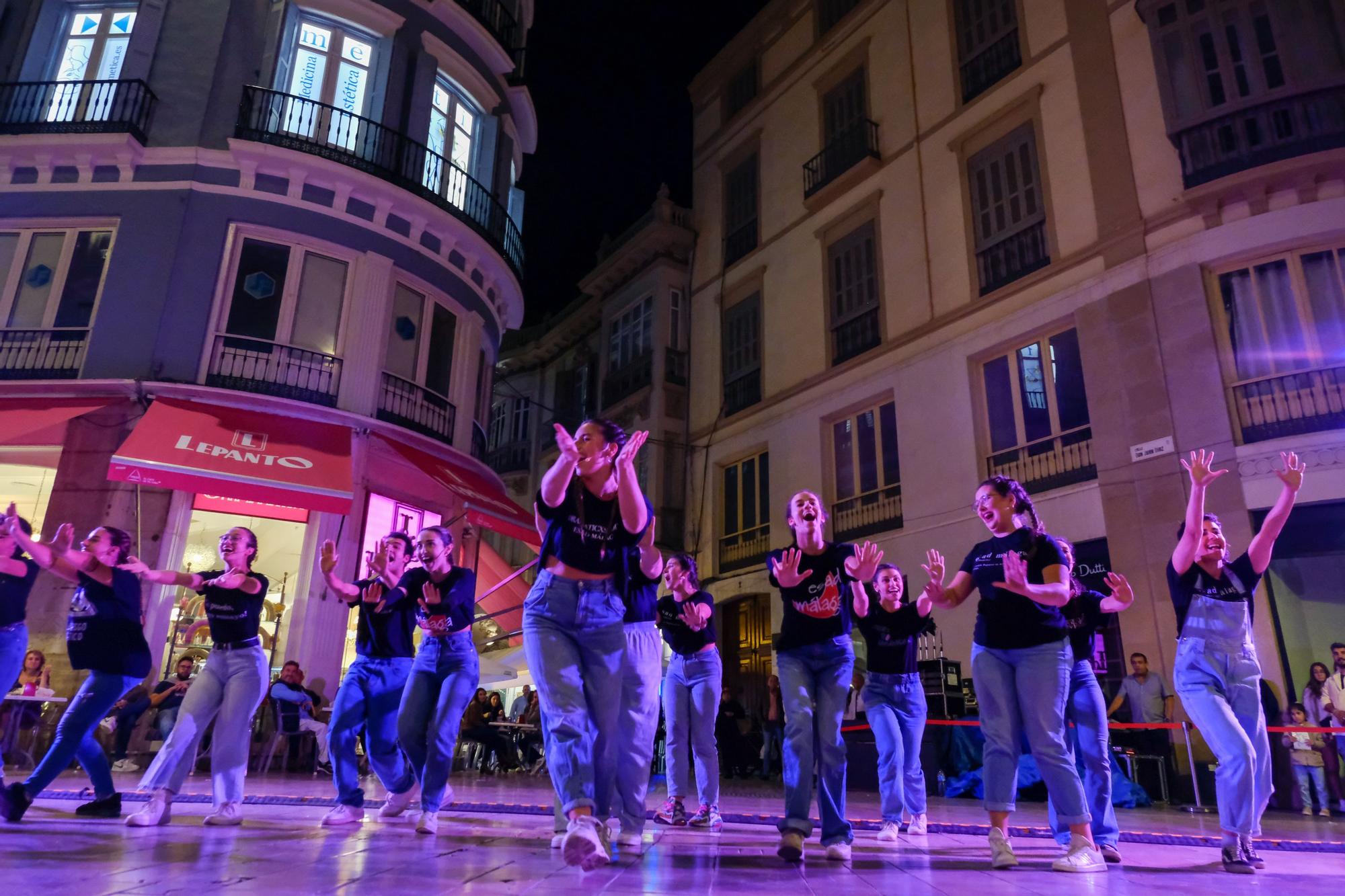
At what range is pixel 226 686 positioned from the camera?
5629 mm

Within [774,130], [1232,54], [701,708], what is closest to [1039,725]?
[701,708]

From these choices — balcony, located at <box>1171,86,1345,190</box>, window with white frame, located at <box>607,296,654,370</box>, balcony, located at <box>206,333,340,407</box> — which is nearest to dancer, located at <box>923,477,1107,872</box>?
balcony, located at <box>1171,86,1345,190</box>

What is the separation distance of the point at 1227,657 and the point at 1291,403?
27.0 feet

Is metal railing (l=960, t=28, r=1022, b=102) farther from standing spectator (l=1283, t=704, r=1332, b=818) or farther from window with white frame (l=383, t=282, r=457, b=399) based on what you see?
standing spectator (l=1283, t=704, r=1332, b=818)

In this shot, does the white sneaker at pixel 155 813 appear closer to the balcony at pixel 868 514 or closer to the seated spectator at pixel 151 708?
the seated spectator at pixel 151 708

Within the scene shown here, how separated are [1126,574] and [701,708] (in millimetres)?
7866

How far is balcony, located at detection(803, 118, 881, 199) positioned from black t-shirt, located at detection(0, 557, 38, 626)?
16.4 metres

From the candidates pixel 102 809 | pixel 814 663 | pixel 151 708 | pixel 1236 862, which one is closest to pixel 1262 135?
pixel 1236 862

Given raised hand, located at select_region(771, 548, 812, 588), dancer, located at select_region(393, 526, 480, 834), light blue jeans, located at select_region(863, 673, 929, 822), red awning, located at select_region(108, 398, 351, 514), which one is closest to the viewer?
raised hand, located at select_region(771, 548, 812, 588)

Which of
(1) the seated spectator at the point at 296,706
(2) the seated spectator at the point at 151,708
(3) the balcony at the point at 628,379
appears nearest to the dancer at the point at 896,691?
(1) the seated spectator at the point at 296,706

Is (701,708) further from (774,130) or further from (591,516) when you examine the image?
(774,130)

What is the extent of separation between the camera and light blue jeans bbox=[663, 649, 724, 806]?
6867 mm

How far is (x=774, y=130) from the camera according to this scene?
2159 cm

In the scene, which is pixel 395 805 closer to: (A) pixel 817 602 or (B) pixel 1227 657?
(A) pixel 817 602
